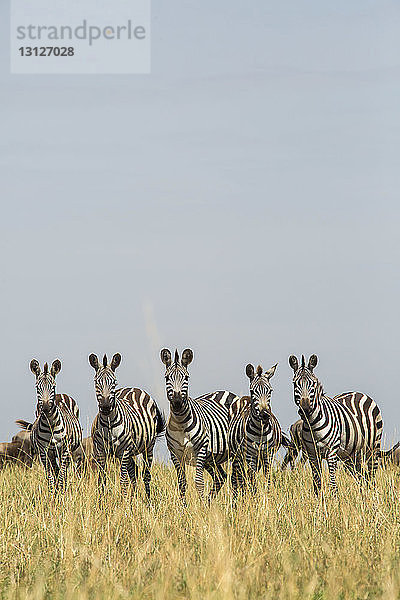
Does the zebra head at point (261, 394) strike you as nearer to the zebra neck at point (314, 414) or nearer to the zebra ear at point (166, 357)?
the zebra neck at point (314, 414)

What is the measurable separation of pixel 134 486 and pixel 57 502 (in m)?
2.15

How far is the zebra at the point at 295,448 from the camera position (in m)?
11.6

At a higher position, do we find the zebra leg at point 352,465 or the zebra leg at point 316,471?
the zebra leg at point 352,465

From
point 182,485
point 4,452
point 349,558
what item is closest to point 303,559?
point 349,558

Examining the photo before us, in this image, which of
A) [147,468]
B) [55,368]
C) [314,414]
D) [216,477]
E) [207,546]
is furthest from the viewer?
[147,468]

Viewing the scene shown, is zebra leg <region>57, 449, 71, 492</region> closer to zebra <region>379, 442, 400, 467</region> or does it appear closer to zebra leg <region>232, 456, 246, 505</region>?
zebra leg <region>232, 456, 246, 505</region>

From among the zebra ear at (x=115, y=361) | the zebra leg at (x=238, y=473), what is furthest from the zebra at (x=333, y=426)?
the zebra ear at (x=115, y=361)

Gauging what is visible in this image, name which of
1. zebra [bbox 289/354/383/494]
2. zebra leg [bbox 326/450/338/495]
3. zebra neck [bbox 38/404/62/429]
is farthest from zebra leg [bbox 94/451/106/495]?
zebra leg [bbox 326/450/338/495]

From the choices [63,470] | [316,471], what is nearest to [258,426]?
[316,471]

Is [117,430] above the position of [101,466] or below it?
above

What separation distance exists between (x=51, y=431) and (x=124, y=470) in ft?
3.71

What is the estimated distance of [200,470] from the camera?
37.7 ft

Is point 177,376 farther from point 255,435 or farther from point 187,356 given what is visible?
point 255,435

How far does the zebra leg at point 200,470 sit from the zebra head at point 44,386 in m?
2.11
